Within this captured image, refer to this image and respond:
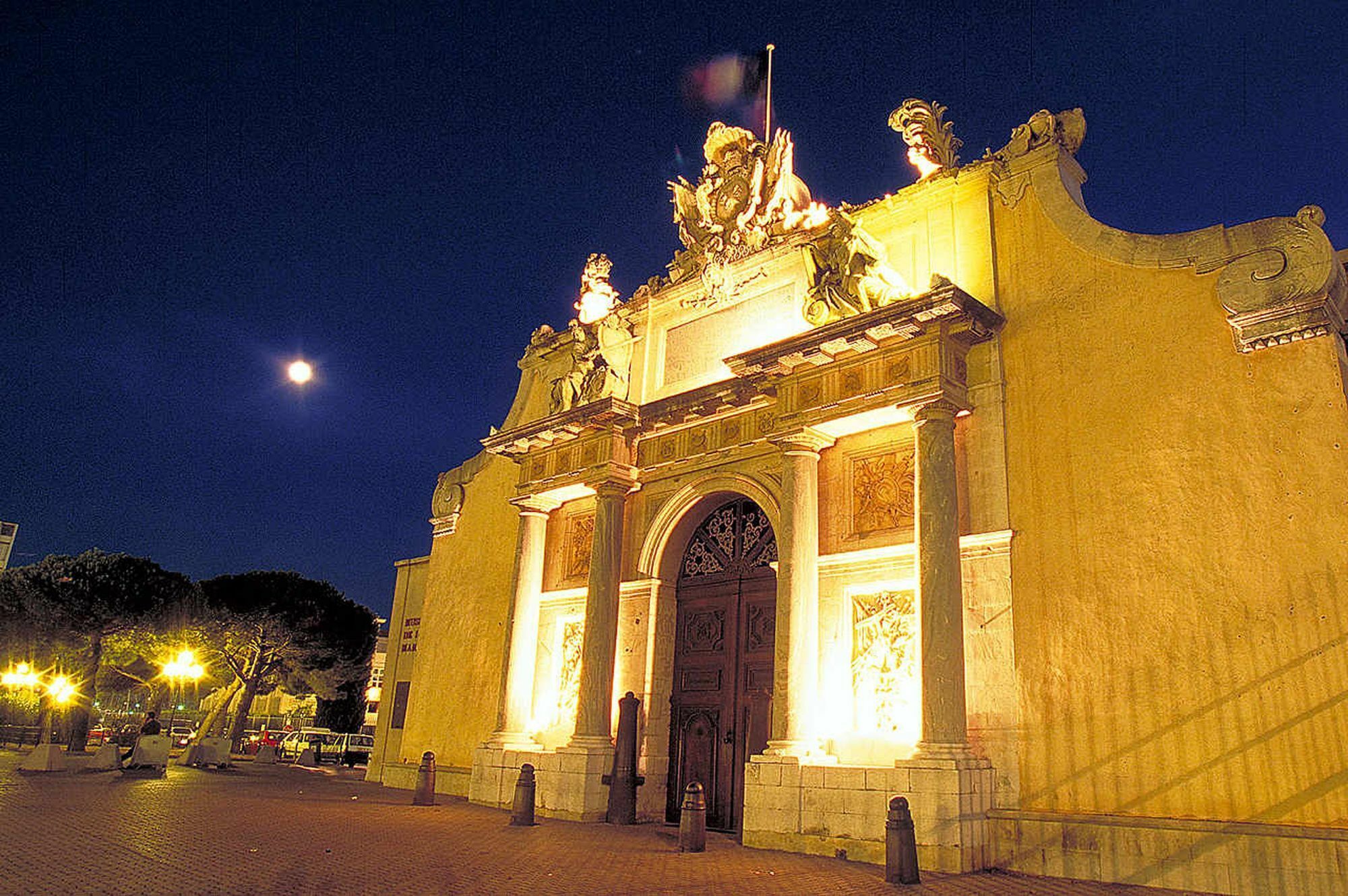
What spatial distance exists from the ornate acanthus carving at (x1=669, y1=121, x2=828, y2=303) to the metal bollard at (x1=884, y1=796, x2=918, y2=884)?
29.2 feet

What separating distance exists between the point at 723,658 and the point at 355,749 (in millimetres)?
23376

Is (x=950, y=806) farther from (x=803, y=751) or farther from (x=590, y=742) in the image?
(x=590, y=742)

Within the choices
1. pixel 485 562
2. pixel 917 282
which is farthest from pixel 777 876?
pixel 485 562

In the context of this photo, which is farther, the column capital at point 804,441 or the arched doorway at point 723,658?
the arched doorway at point 723,658

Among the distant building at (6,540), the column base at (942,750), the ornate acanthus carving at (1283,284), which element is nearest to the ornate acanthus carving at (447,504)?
the column base at (942,750)

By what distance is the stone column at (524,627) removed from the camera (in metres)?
15.1

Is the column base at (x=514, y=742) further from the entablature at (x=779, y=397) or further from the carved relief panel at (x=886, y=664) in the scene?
the carved relief panel at (x=886, y=664)

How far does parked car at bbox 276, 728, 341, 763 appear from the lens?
3240 centimetres

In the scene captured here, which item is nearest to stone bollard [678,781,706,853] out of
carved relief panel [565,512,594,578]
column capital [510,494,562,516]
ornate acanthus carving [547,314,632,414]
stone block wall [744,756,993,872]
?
stone block wall [744,756,993,872]

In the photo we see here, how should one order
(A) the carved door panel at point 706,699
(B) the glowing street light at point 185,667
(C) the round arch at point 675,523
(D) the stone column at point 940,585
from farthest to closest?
(B) the glowing street light at point 185,667 < (C) the round arch at point 675,523 < (A) the carved door panel at point 706,699 < (D) the stone column at point 940,585

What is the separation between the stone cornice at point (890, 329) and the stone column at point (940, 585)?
3.34ft

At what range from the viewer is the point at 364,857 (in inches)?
328

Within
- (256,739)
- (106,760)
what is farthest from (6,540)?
(106,760)

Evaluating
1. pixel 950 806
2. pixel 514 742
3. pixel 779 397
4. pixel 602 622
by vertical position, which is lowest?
pixel 950 806
